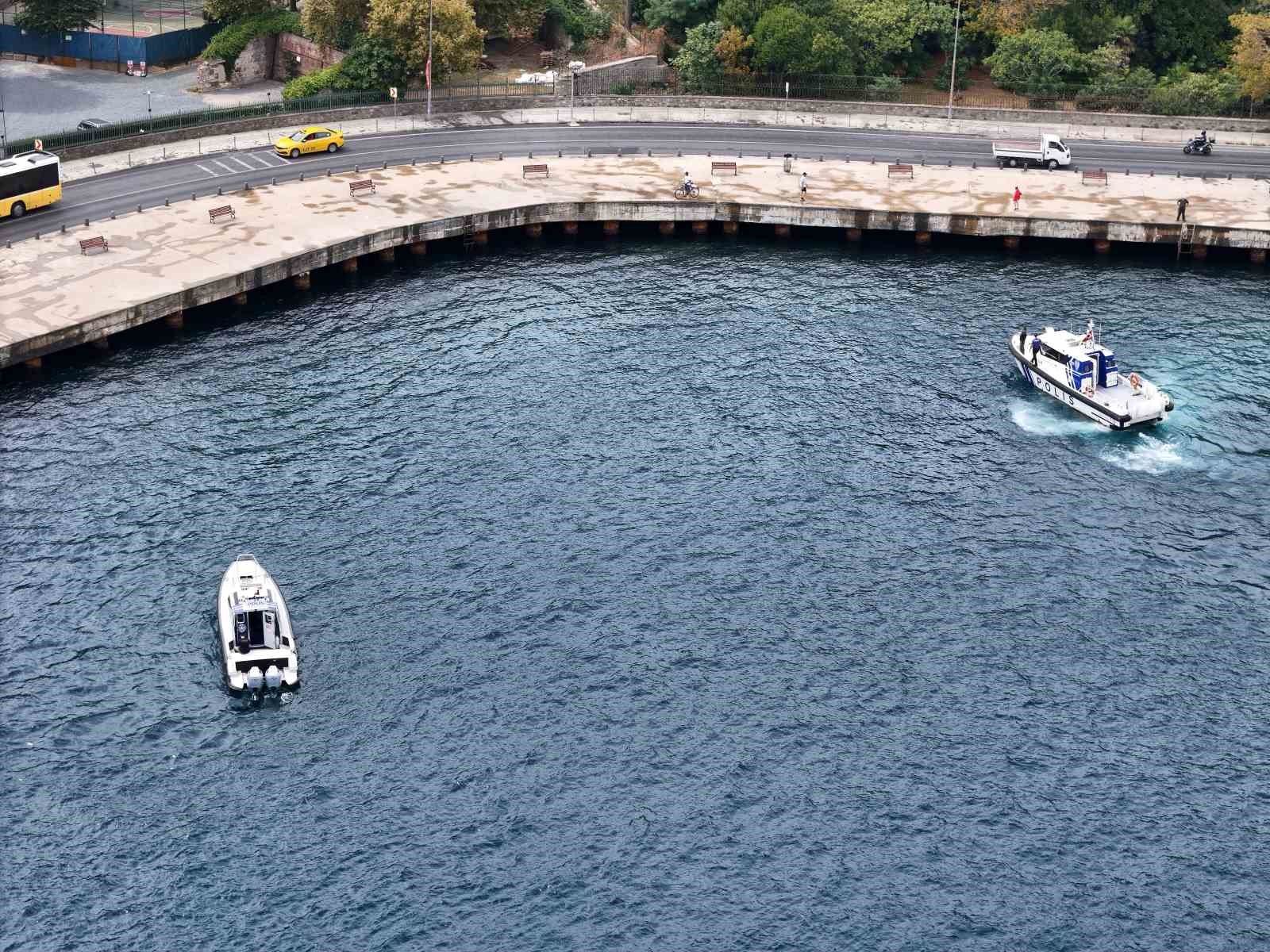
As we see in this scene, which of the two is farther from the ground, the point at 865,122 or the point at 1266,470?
the point at 865,122

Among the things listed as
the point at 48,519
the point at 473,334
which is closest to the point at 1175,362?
the point at 473,334

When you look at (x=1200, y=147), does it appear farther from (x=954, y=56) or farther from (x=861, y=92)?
(x=861, y=92)

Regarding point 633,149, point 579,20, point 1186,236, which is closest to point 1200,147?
point 1186,236

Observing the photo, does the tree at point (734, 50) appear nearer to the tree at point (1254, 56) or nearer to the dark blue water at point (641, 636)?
the tree at point (1254, 56)

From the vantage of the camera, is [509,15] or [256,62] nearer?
[509,15]

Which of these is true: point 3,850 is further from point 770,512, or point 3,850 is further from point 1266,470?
point 1266,470
